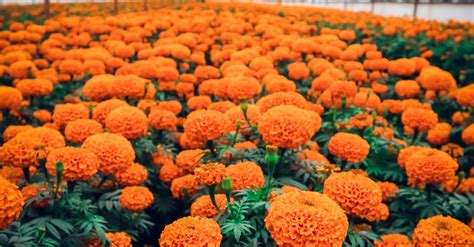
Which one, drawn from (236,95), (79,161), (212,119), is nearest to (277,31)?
(236,95)

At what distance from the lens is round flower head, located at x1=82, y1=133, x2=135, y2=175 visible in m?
2.47

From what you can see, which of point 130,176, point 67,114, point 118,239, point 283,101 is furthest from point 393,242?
point 67,114

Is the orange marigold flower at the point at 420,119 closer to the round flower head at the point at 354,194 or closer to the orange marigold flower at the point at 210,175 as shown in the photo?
the round flower head at the point at 354,194

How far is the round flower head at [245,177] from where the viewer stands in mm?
2295

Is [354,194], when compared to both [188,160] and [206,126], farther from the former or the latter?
[188,160]

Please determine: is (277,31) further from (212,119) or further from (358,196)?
(358,196)

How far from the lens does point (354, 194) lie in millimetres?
2012

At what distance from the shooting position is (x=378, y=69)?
555 centimetres

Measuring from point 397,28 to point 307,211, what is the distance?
7.83 meters

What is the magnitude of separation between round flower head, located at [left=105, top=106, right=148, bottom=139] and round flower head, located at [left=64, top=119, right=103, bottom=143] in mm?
98

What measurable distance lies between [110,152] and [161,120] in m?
0.96

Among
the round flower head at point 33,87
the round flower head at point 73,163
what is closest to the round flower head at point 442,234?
the round flower head at point 73,163

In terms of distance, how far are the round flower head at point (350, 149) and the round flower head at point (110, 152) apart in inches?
53.2

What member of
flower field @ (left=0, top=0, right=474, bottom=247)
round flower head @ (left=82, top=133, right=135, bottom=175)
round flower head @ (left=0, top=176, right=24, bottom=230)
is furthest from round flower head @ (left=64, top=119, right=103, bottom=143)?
round flower head @ (left=0, top=176, right=24, bottom=230)
